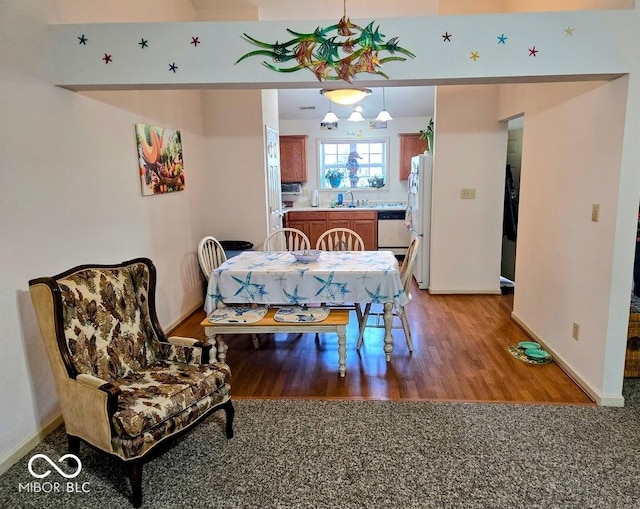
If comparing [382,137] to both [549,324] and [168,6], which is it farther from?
[549,324]

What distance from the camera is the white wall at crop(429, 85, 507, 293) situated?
480 centimetres

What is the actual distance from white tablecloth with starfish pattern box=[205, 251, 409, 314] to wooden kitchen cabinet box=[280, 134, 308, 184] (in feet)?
14.8

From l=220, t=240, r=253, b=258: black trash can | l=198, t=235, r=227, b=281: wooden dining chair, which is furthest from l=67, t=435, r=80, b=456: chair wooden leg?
l=220, t=240, r=253, b=258: black trash can

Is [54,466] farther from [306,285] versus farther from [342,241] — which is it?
[342,241]

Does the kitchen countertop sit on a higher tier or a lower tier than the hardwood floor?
higher

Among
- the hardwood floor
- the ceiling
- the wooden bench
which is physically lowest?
the hardwood floor

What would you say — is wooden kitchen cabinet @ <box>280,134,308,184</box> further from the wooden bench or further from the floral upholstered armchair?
the floral upholstered armchair

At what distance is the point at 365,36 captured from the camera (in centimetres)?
247

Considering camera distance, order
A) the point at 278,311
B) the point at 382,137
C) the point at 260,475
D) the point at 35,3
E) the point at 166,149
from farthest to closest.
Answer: the point at 382,137
the point at 166,149
the point at 278,311
the point at 35,3
the point at 260,475

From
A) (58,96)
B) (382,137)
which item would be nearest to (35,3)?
(58,96)

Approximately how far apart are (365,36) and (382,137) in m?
5.19

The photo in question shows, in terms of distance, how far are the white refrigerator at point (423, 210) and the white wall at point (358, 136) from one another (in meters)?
2.13

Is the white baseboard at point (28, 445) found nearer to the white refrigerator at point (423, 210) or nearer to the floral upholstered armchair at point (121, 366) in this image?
the floral upholstered armchair at point (121, 366)

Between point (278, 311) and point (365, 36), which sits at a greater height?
point (365, 36)
